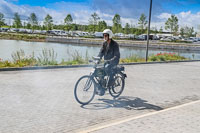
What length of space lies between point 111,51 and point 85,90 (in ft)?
4.21

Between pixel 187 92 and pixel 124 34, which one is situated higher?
pixel 124 34

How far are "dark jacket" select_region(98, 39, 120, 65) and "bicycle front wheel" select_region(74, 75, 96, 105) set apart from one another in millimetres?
827

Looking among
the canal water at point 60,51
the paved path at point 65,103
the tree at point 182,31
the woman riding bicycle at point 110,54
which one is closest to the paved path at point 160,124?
the paved path at point 65,103

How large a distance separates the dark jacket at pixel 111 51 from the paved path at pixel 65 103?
117cm

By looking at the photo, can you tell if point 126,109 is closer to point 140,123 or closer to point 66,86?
point 140,123

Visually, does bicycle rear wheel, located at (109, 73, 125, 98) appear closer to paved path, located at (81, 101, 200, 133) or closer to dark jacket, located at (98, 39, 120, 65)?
dark jacket, located at (98, 39, 120, 65)

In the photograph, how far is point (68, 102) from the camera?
657 centimetres

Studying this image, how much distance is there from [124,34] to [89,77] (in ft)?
263

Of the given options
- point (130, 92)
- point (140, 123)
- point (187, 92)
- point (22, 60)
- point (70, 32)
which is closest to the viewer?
point (140, 123)

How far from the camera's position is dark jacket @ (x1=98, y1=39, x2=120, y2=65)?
22.4ft

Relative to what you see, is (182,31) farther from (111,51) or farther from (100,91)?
(100,91)

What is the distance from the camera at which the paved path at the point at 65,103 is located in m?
4.90

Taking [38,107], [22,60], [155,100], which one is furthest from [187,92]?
[22,60]

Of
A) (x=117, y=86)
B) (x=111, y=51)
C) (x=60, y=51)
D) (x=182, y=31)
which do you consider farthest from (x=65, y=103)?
(x=182, y=31)
